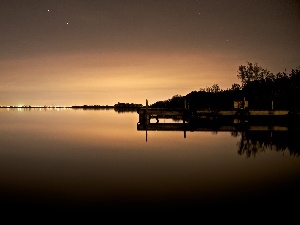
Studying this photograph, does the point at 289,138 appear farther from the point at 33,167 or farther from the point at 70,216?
the point at 70,216

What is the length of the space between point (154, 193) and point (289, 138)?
18.9 metres

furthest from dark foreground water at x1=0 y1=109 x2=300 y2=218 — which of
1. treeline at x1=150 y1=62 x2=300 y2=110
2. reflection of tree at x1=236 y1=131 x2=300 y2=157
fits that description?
treeline at x1=150 y1=62 x2=300 y2=110

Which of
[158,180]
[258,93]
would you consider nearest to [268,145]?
[158,180]

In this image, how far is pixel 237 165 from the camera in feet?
52.5

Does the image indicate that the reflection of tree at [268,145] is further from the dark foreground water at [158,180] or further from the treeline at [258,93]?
the treeline at [258,93]

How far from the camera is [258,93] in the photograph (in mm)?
60844

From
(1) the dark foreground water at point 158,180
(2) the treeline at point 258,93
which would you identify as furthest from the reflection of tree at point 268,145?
(2) the treeline at point 258,93

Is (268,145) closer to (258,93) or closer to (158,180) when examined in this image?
(158,180)

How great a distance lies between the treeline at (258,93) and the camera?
46.7 meters

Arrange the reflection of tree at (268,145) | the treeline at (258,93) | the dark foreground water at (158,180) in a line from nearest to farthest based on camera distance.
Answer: the dark foreground water at (158,180) → the reflection of tree at (268,145) → the treeline at (258,93)

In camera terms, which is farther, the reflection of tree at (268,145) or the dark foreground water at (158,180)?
the reflection of tree at (268,145)

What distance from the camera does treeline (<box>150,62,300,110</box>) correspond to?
46.7 m

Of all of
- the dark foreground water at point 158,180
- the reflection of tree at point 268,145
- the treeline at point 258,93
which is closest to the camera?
the dark foreground water at point 158,180

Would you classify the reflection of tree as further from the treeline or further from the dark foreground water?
the treeline
